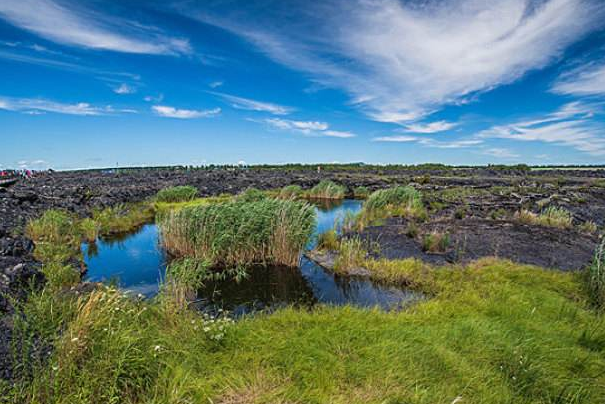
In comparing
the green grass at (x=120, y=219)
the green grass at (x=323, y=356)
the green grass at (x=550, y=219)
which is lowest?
the green grass at (x=120, y=219)

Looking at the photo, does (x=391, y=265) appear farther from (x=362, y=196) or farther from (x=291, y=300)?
(x=362, y=196)

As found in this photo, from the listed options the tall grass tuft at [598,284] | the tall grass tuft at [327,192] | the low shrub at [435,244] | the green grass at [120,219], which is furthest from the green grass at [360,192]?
the tall grass tuft at [598,284]

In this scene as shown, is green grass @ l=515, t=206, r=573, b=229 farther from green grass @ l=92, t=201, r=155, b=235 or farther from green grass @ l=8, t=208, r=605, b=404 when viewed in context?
green grass @ l=92, t=201, r=155, b=235

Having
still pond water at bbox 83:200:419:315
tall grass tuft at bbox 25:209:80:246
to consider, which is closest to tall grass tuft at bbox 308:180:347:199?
still pond water at bbox 83:200:419:315

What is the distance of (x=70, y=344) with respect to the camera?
141 inches

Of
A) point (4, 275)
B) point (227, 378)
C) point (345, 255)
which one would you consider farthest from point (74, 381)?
point (345, 255)

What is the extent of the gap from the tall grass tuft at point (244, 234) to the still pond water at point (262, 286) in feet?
2.33

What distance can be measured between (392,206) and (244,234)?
43.9 feet

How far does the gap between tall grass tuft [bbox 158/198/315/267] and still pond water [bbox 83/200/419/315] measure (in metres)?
0.71

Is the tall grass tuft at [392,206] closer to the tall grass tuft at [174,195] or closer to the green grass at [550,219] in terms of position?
the green grass at [550,219]

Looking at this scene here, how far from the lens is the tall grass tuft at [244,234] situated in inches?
433

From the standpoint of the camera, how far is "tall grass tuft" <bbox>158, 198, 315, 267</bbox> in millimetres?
11000

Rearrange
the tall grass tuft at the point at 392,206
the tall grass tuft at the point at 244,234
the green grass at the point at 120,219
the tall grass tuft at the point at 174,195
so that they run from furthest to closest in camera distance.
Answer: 1. the tall grass tuft at the point at 174,195
2. the tall grass tuft at the point at 392,206
3. the green grass at the point at 120,219
4. the tall grass tuft at the point at 244,234

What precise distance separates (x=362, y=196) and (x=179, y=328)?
1314 inches
